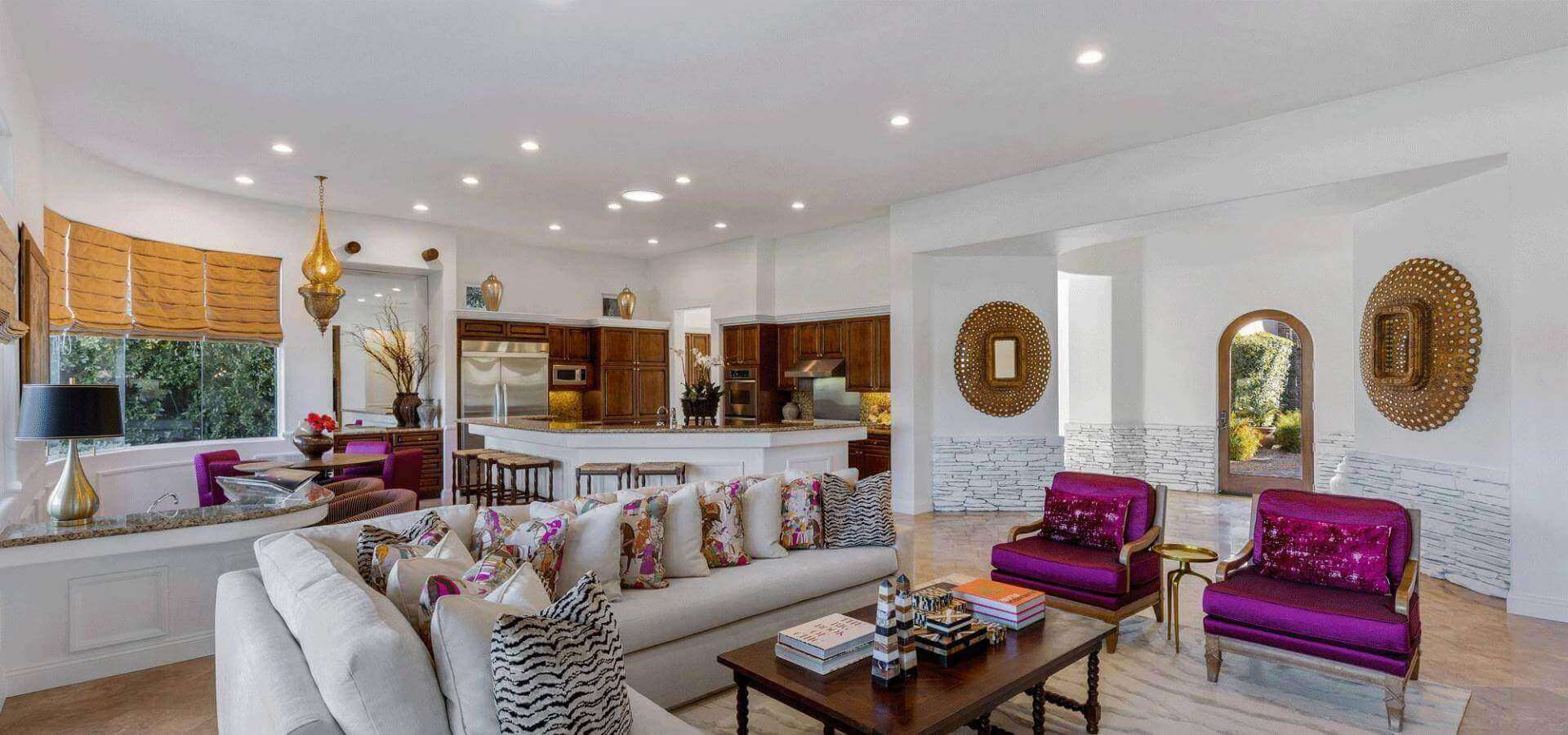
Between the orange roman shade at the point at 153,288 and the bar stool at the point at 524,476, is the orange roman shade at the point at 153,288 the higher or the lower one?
the higher one

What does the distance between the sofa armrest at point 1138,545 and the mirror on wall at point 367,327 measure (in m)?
7.67

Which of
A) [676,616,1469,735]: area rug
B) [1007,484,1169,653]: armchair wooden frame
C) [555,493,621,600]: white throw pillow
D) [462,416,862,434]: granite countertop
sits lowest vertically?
[676,616,1469,735]: area rug

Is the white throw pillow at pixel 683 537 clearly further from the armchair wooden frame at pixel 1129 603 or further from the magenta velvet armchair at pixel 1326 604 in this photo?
the magenta velvet armchair at pixel 1326 604

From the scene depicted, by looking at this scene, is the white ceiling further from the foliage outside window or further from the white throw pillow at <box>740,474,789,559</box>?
the white throw pillow at <box>740,474,789,559</box>

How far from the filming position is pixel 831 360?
29.0 ft

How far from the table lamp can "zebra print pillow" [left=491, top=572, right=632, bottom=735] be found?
8.70 feet

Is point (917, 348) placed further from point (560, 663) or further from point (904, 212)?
point (560, 663)

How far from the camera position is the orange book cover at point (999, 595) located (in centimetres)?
294

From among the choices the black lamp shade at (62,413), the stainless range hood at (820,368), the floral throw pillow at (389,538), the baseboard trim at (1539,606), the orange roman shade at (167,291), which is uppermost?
the orange roman shade at (167,291)

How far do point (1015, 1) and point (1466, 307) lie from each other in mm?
3660

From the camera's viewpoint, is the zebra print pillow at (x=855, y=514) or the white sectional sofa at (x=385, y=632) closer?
the white sectional sofa at (x=385, y=632)

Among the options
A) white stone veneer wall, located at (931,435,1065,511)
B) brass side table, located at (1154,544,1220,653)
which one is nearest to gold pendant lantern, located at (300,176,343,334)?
white stone veneer wall, located at (931,435,1065,511)

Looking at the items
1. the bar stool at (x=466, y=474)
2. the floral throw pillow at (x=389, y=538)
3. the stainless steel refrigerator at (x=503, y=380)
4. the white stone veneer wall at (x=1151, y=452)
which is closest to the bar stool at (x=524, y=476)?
the bar stool at (x=466, y=474)

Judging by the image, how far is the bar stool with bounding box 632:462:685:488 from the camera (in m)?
6.28
